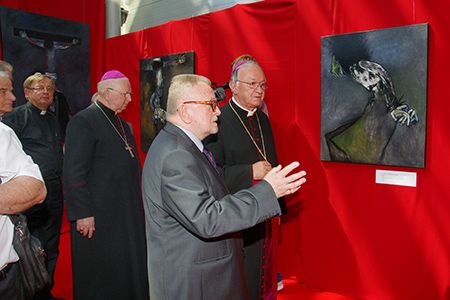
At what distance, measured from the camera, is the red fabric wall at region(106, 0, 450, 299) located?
3084 millimetres

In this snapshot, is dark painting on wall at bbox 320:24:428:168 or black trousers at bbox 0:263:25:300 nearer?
black trousers at bbox 0:263:25:300

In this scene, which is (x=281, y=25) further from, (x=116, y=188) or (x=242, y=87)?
(x=116, y=188)

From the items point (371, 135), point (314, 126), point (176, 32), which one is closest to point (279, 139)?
point (314, 126)

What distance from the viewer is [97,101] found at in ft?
10.6

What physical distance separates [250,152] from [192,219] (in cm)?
144

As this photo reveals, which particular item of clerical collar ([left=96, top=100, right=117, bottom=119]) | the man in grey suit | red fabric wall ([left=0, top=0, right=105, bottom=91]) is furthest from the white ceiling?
the man in grey suit

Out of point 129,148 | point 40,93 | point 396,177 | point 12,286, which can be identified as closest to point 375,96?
point 396,177

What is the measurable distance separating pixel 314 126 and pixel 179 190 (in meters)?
2.36

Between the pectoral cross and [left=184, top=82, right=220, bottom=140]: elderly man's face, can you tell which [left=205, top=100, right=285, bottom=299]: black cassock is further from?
[left=184, top=82, right=220, bottom=140]: elderly man's face

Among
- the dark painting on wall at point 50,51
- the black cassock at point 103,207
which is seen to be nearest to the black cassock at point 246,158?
the black cassock at point 103,207

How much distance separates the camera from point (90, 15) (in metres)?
6.34

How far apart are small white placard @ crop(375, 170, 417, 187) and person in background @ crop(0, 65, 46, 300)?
265 cm

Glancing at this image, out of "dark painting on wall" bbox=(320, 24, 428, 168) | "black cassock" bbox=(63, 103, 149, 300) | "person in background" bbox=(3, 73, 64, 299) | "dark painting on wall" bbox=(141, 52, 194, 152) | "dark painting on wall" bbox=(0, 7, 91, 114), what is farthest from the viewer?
"dark painting on wall" bbox=(0, 7, 91, 114)

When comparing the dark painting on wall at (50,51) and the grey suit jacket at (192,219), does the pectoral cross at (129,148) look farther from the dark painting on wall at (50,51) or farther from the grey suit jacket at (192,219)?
the dark painting on wall at (50,51)
